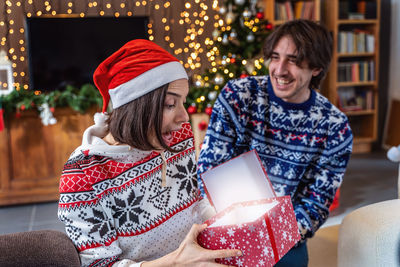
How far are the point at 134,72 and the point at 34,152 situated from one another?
288cm

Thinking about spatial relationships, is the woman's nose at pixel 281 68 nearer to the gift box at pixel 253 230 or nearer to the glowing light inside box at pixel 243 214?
the gift box at pixel 253 230

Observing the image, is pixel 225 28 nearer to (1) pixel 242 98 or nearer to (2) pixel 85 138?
(1) pixel 242 98

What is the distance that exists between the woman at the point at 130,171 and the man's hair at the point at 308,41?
0.60m

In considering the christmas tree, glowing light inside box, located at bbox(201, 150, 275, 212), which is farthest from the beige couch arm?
the christmas tree

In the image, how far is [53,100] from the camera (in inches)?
137

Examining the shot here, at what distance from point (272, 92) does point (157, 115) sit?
67 cm

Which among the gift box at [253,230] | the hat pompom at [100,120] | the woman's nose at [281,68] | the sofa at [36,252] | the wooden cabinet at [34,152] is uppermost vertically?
the woman's nose at [281,68]

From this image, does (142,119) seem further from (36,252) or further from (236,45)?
(236,45)

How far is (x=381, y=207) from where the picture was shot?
1243 millimetres

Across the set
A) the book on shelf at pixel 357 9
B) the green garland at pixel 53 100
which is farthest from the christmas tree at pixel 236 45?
the book on shelf at pixel 357 9

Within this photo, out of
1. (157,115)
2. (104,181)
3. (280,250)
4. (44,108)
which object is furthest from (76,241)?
(44,108)

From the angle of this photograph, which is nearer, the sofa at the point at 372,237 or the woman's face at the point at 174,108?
the woman's face at the point at 174,108

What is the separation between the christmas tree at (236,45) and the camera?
3.48m

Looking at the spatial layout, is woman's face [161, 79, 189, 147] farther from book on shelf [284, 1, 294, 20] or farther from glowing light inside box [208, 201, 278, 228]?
book on shelf [284, 1, 294, 20]
